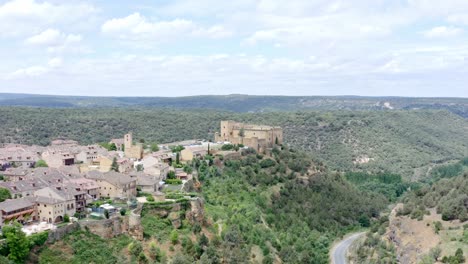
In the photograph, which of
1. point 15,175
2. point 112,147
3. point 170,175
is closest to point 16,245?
point 15,175

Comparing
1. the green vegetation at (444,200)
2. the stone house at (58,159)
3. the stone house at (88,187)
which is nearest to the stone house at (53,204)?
the stone house at (88,187)

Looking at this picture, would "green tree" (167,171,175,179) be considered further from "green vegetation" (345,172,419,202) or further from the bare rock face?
"green vegetation" (345,172,419,202)

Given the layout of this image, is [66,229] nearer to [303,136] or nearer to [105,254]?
[105,254]

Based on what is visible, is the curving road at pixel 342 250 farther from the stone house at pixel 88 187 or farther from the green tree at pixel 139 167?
the stone house at pixel 88 187

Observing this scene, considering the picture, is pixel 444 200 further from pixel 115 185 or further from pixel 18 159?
pixel 18 159

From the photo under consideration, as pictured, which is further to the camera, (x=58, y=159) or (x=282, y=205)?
(x=282, y=205)

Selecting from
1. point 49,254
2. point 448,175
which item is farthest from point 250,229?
point 448,175

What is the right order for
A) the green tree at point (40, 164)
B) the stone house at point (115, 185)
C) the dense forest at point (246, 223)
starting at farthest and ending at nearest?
the green tree at point (40, 164) → the stone house at point (115, 185) → the dense forest at point (246, 223)
